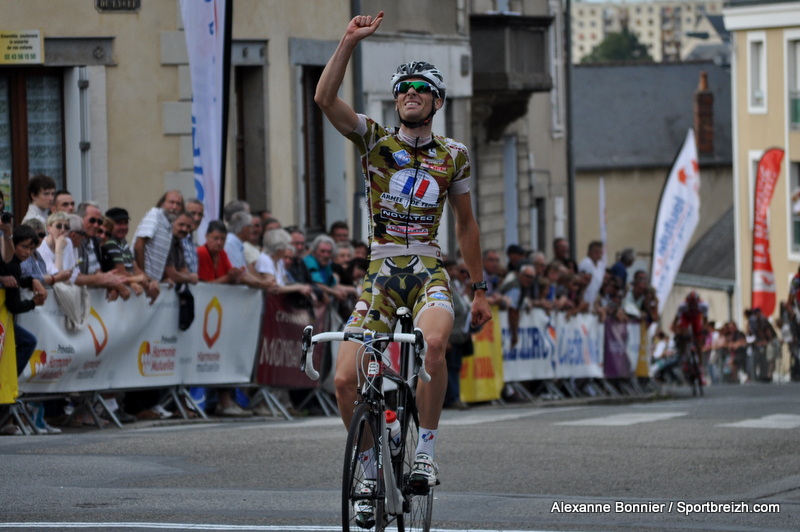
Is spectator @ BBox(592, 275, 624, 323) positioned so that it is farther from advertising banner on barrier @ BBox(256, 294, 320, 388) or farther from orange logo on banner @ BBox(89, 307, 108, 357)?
orange logo on banner @ BBox(89, 307, 108, 357)

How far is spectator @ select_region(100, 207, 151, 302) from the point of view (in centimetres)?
1616

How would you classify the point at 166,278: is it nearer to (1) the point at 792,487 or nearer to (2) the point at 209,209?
(2) the point at 209,209

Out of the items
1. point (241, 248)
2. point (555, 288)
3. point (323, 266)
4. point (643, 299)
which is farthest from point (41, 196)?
point (643, 299)

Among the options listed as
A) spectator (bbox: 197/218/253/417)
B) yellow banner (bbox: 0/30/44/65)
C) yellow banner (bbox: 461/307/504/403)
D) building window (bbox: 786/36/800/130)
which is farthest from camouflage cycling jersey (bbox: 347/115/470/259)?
building window (bbox: 786/36/800/130)

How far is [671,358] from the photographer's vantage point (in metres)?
43.4

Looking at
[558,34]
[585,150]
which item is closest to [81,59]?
[558,34]

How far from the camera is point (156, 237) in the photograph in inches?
658

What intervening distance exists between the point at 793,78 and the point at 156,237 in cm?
4344

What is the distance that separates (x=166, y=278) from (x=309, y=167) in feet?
33.6

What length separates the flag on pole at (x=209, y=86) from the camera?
19328mm

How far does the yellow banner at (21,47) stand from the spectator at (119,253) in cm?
639

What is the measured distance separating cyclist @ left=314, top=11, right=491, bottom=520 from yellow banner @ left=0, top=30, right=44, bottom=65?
45.1 feet

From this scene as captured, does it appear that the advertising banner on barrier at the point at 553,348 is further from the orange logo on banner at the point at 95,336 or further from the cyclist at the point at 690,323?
the orange logo on banner at the point at 95,336

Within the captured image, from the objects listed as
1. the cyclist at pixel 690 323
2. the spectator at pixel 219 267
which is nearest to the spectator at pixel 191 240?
the spectator at pixel 219 267
